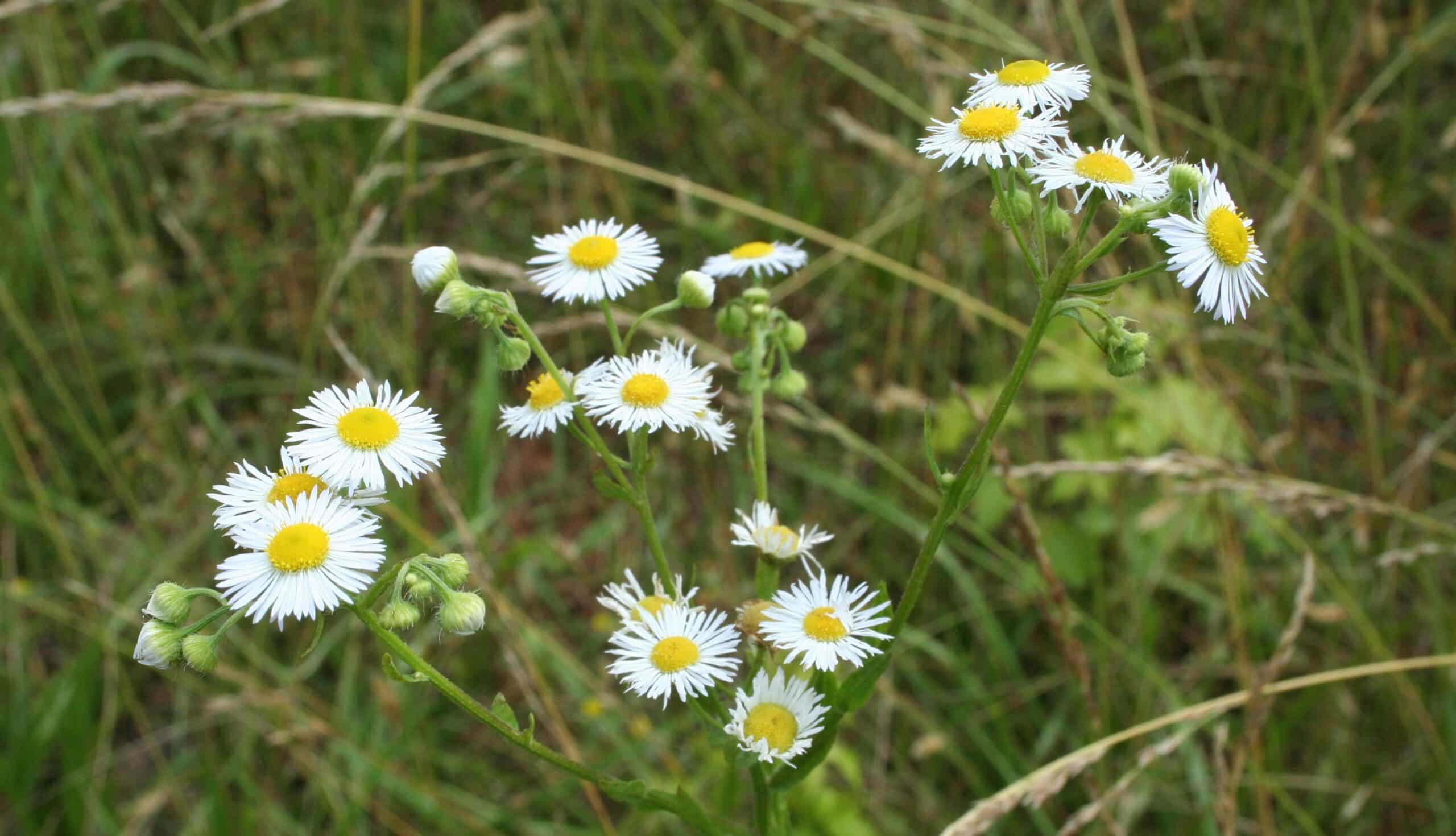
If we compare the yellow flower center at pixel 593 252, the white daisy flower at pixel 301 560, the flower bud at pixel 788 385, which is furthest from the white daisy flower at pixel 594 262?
the white daisy flower at pixel 301 560

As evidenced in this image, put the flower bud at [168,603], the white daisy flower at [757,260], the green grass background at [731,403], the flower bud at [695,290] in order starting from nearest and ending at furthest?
the flower bud at [168,603] < the flower bud at [695,290] < the white daisy flower at [757,260] < the green grass background at [731,403]

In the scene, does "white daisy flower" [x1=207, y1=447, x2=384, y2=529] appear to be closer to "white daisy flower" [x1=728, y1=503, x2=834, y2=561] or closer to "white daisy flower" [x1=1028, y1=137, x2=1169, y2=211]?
"white daisy flower" [x1=728, y1=503, x2=834, y2=561]

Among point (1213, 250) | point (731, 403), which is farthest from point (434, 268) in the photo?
point (1213, 250)

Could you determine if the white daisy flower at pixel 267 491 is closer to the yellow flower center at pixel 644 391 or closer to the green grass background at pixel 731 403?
the yellow flower center at pixel 644 391

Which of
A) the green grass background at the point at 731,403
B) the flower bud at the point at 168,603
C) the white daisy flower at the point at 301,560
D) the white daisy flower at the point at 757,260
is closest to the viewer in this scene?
the white daisy flower at the point at 301,560

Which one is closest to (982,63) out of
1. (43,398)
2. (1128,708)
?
(1128,708)

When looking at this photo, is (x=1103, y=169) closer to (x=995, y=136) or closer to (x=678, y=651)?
(x=995, y=136)

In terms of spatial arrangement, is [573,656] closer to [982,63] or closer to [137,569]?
[137,569]

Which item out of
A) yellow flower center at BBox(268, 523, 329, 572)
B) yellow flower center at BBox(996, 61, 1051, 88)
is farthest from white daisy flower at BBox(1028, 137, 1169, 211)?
yellow flower center at BBox(268, 523, 329, 572)
